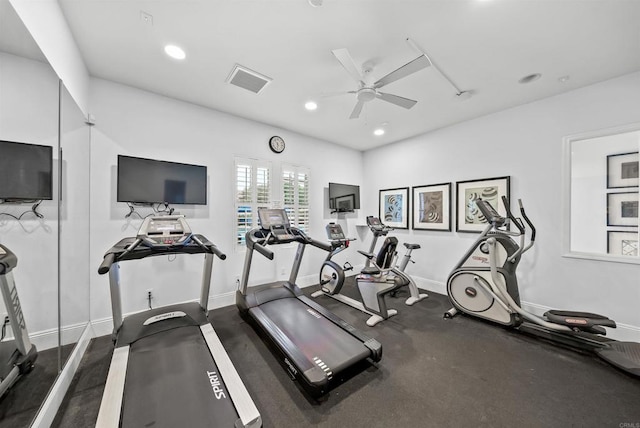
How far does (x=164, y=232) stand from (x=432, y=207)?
4190 millimetres

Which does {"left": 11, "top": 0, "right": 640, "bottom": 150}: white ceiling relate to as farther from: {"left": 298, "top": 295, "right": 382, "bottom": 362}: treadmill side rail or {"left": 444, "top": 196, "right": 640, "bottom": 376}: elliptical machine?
{"left": 298, "top": 295, "right": 382, "bottom": 362}: treadmill side rail

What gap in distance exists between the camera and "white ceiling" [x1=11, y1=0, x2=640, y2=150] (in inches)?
68.6

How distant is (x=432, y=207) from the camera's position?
421 centimetres

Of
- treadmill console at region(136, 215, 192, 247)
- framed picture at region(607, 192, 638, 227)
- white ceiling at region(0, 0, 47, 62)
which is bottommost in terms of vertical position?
treadmill console at region(136, 215, 192, 247)

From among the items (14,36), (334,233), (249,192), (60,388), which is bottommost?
(60,388)

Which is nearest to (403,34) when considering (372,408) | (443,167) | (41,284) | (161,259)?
(443,167)

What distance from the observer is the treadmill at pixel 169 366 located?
4.48 feet

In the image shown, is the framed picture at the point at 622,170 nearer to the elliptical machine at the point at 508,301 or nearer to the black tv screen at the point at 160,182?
the elliptical machine at the point at 508,301

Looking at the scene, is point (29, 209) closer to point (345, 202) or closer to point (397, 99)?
point (397, 99)

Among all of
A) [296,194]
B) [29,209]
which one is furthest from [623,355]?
[29,209]

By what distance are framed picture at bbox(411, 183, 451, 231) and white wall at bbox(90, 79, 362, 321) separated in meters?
2.58

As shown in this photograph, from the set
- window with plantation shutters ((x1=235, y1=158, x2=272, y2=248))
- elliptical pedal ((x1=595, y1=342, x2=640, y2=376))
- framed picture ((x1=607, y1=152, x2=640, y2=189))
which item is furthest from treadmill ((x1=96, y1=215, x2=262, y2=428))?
framed picture ((x1=607, y1=152, x2=640, y2=189))

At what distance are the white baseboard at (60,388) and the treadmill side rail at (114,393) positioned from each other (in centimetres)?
33

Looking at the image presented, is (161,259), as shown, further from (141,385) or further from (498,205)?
(498,205)
